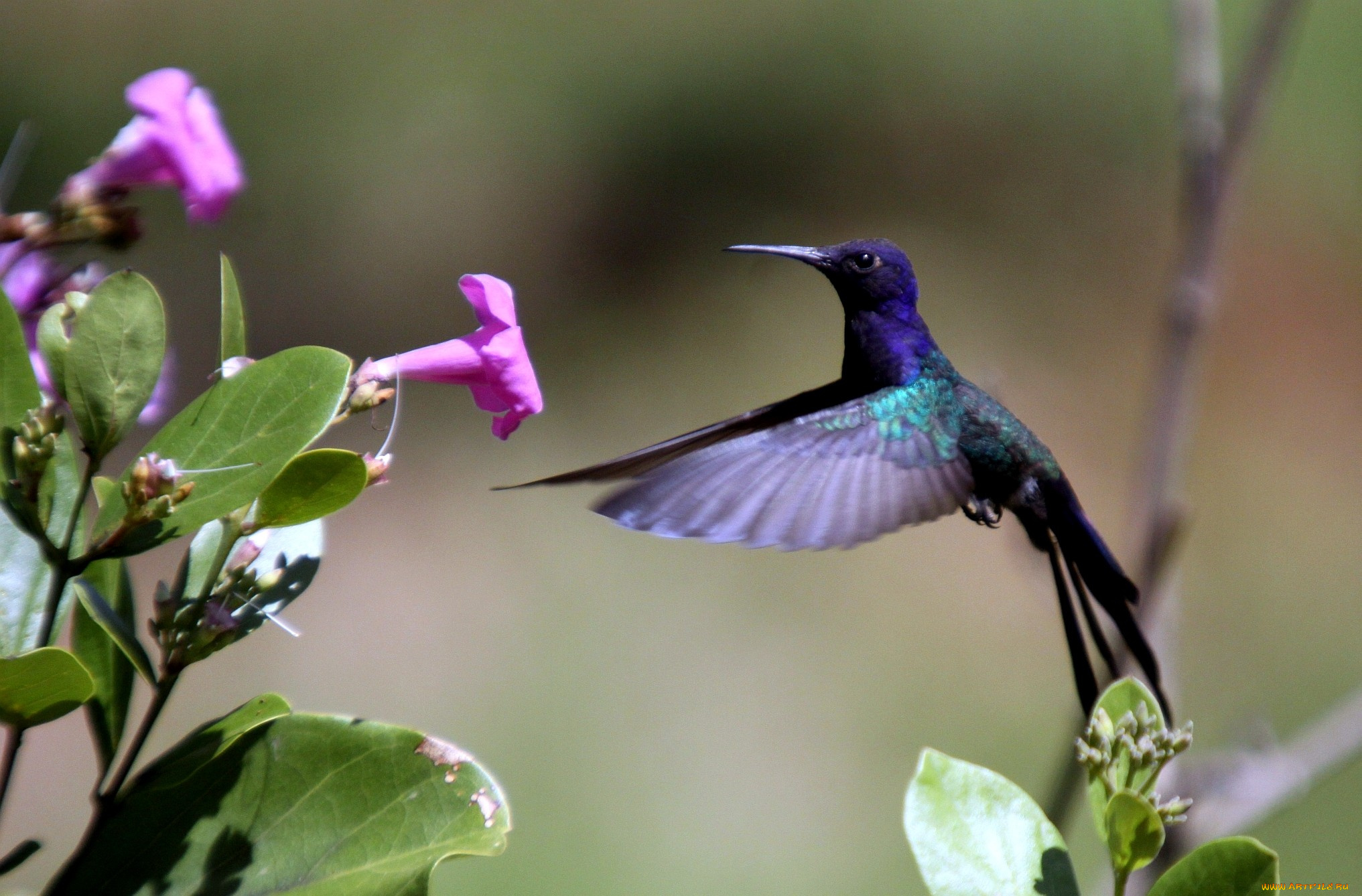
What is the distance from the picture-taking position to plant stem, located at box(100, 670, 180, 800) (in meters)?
1.20

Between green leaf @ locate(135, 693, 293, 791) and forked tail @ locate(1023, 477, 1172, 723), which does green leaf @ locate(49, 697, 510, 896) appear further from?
forked tail @ locate(1023, 477, 1172, 723)

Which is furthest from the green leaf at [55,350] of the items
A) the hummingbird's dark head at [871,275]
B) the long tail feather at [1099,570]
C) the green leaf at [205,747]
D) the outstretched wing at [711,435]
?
the long tail feather at [1099,570]

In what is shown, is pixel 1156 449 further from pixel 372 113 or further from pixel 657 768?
pixel 372 113

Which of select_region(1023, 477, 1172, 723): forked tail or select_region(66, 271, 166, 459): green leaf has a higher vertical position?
select_region(66, 271, 166, 459): green leaf

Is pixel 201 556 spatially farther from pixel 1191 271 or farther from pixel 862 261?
pixel 1191 271

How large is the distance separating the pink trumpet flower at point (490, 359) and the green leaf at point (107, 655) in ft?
1.32

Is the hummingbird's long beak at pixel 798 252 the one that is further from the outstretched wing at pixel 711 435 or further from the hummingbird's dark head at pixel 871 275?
the outstretched wing at pixel 711 435

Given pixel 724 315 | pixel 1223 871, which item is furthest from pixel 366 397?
pixel 724 315

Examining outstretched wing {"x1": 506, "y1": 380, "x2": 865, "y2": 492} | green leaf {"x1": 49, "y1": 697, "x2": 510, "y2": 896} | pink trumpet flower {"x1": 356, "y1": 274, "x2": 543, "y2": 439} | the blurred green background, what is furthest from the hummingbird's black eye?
the blurred green background

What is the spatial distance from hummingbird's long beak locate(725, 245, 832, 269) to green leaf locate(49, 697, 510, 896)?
1.07m

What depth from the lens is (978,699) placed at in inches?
252

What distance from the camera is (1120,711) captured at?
4.57 feet

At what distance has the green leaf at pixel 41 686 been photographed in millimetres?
1092

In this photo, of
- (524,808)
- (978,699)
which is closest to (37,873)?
(524,808)
